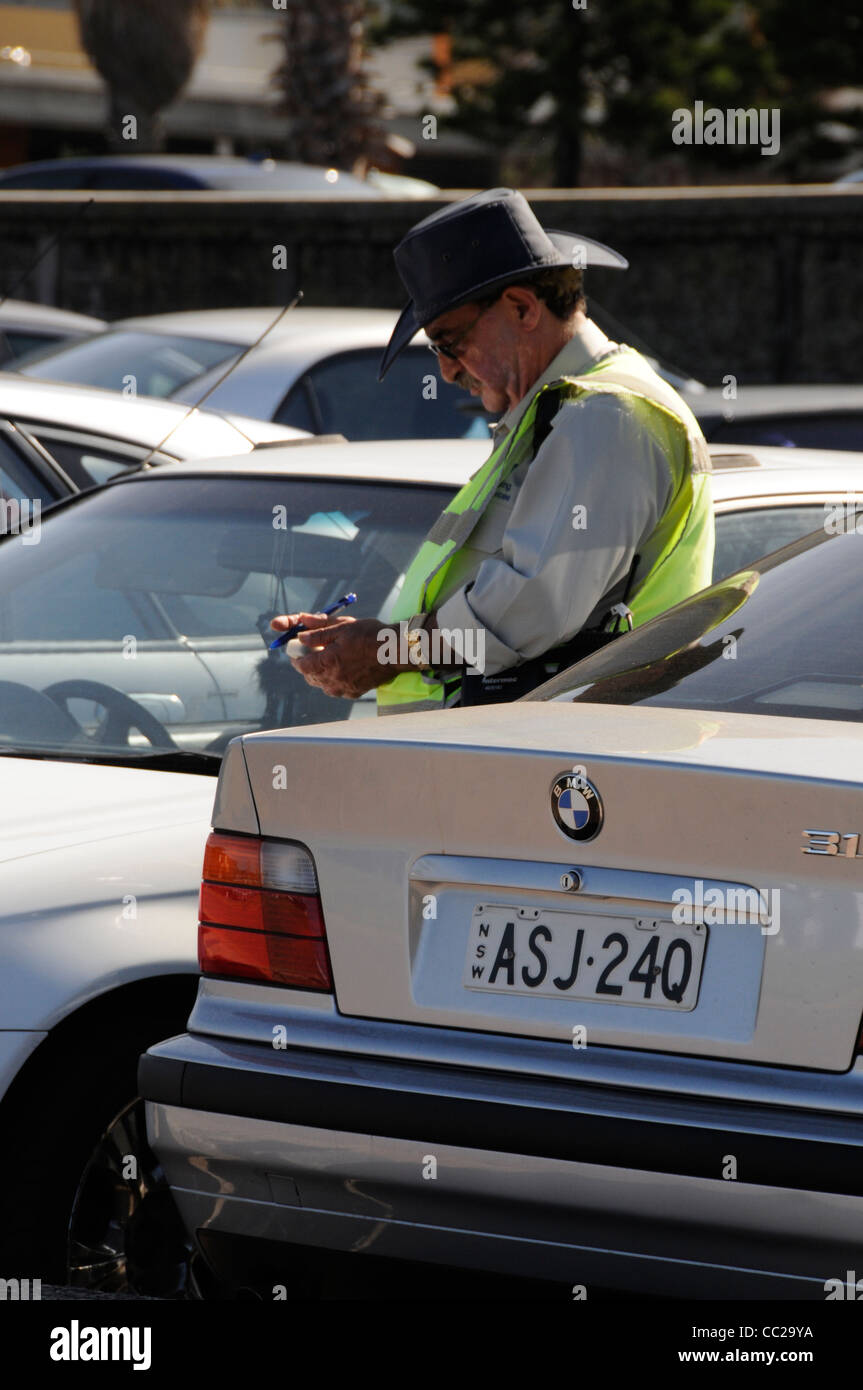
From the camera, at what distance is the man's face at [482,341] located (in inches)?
141

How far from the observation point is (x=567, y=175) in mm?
31688

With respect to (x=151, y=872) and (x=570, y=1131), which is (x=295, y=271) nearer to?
(x=151, y=872)

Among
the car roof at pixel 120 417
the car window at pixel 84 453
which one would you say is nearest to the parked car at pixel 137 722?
the car window at pixel 84 453

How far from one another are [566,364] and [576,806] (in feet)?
4.11

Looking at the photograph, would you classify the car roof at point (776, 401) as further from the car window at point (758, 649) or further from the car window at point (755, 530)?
the car window at point (758, 649)

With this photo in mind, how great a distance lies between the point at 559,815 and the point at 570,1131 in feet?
1.24

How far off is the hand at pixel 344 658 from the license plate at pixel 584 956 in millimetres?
864

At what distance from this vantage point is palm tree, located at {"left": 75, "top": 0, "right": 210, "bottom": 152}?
27.8 metres

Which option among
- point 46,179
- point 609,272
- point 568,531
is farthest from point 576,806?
point 46,179

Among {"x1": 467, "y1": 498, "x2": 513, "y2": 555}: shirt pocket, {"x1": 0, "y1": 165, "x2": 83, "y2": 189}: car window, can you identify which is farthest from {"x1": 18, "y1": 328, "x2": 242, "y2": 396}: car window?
{"x1": 0, "y1": 165, "x2": 83, "y2": 189}: car window

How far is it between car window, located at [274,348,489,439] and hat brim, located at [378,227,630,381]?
3.73 m

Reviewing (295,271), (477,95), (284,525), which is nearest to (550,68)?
(477,95)

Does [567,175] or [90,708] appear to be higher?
[567,175]
